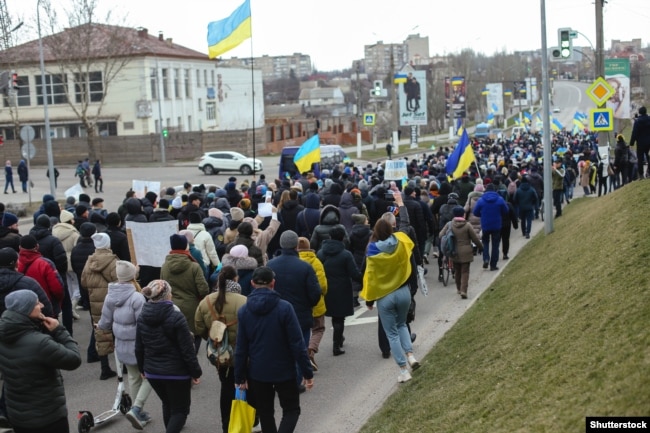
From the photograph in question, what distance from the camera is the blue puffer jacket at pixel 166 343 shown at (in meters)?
7.68

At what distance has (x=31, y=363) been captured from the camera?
21.2ft

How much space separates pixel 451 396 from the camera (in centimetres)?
860

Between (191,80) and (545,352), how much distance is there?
67743mm

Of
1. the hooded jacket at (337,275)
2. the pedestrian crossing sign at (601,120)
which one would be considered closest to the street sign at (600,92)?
the pedestrian crossing sign at (601,120)

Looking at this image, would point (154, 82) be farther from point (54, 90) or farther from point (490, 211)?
point (490, 211)

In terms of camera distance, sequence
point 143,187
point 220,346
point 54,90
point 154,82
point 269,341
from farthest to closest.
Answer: point 154,82
point 54,90
point 143,187
point 220,346
point 269,341

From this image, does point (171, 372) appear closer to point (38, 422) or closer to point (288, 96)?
point (38, 422)

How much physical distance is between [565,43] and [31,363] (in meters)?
18.9

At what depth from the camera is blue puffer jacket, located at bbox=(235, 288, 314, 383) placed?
7.30 m

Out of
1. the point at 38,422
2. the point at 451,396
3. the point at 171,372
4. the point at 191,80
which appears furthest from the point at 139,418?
the point at 191,80

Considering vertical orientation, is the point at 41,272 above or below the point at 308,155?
below

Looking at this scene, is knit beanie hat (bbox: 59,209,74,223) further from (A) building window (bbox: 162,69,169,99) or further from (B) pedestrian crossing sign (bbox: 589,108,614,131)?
(A) building window (bbox: 162,69,169,99)

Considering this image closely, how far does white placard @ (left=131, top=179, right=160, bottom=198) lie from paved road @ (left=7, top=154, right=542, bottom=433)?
5255mm

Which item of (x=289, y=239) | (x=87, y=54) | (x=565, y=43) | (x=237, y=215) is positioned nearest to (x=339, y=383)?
(x=289, y=239)
